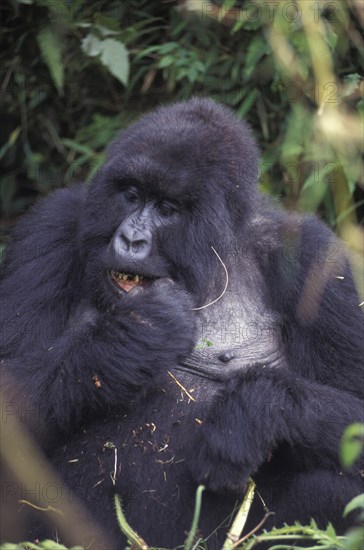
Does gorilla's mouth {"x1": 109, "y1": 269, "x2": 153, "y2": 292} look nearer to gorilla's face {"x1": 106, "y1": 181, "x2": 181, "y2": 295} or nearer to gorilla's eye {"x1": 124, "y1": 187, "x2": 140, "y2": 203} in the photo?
gorilla's face {"x1": 106, "y1": 181, "x2": 181, "y2": 295}

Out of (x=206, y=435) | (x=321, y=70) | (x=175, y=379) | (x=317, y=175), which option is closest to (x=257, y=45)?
(x=321, y=70)

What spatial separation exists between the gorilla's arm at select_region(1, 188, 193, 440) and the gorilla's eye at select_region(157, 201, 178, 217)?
0.93ft

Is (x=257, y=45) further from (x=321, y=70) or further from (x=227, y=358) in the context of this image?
(x=227, y=358)

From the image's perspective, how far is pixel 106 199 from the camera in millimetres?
3893

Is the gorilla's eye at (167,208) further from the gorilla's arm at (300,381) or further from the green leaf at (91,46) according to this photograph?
the green leaf at (91,46)

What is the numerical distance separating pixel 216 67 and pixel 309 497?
10.7 ft

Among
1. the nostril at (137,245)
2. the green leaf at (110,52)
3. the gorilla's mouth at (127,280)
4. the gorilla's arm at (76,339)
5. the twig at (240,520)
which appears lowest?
the twig at (240,520)

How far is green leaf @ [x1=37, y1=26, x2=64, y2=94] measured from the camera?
18.9 ft

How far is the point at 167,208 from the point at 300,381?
879mm

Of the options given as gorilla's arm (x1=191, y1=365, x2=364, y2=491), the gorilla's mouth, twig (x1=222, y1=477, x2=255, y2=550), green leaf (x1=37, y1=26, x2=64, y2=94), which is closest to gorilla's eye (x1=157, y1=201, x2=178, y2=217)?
the gorilla's mouth

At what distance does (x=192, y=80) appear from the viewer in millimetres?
5738

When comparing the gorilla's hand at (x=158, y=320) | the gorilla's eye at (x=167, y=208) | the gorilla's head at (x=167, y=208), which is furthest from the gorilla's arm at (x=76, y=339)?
the gorilla's eye at (x=167, y=208)

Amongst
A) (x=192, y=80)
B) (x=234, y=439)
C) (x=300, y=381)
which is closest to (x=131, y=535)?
(x=234, y=439)

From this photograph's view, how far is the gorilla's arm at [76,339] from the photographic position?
11.9 feet
